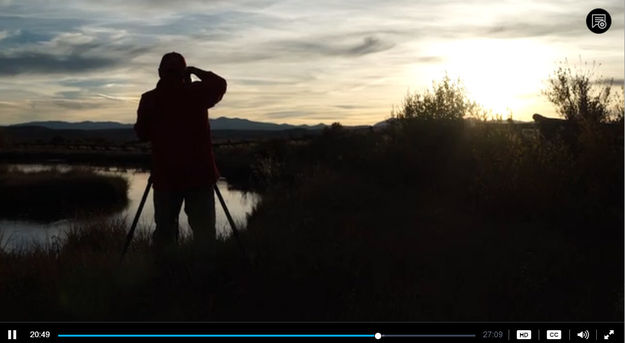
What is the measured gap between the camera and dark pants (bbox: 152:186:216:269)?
24.0ft

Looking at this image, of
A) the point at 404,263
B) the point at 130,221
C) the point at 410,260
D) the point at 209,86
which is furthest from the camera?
the point at 130,221

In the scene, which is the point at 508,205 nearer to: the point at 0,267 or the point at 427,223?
the point at 427,223

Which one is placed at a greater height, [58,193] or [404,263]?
[404,263]

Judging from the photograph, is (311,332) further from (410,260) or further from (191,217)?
(410,260)

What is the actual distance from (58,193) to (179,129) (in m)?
24.5

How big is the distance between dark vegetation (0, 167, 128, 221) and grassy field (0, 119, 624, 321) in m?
15.2

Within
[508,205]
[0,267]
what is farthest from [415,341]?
[508,205]

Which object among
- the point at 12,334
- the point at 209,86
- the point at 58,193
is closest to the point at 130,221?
the point at 209,86

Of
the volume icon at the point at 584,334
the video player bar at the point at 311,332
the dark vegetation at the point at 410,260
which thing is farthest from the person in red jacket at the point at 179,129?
the volume icon at the point at 584,334

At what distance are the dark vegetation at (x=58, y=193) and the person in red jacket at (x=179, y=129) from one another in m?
19.0

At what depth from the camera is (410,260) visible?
25.9 feet

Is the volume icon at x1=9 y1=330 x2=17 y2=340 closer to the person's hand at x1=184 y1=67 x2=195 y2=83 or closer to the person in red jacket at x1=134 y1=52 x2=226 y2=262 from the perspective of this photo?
the person in red jacket at x1=134 y1=52 x2=226 y2=262

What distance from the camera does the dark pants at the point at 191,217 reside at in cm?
733

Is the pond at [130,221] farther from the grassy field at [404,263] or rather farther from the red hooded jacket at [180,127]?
the red hooded jacket at [180,127]
